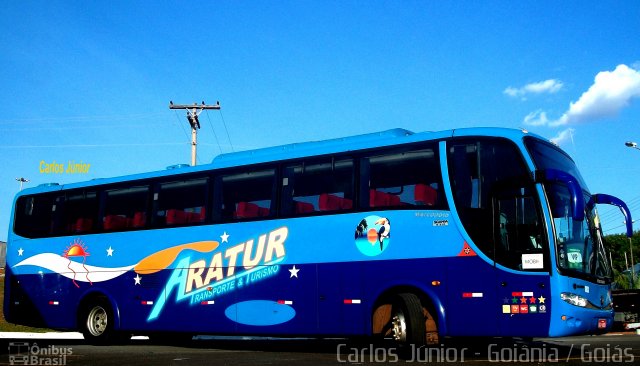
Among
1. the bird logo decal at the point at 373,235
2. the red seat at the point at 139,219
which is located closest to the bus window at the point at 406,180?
the bird logo decal at the point at 373,235

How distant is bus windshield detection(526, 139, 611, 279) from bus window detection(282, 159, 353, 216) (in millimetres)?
3372

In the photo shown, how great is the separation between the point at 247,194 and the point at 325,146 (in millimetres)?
1980

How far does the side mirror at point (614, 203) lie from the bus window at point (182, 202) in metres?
7.77

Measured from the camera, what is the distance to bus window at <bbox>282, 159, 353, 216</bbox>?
1266cm

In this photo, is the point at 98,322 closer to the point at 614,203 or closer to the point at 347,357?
the point at 347,357

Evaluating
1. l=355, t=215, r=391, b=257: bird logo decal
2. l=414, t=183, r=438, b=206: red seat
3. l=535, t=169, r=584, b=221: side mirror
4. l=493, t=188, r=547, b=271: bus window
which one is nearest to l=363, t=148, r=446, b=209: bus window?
l=414, t=183, r=438, b=206: red seat

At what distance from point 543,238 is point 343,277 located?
12.2 feet

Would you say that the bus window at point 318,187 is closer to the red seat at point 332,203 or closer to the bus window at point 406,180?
the red seat at point 332,203

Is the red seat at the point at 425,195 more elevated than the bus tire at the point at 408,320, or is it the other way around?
the red seat at the point at 425,195

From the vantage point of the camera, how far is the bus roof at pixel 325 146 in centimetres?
1151

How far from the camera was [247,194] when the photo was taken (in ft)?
46.1

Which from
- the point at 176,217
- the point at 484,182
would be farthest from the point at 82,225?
the point at 484,182

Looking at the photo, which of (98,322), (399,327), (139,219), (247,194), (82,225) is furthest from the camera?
(82,225)

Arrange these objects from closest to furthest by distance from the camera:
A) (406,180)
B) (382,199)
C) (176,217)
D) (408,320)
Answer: (408,320) → (406,180) → (382,199) → (176,217)
